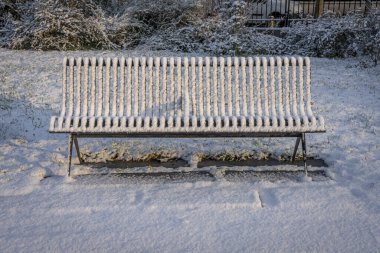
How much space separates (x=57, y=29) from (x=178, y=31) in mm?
3058

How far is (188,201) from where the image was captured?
3.92 meters

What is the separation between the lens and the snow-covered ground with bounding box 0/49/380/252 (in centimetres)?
330

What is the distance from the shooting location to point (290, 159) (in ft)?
16.5

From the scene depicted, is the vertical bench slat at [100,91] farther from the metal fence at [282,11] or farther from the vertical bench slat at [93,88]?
the metal fence at [282,11]

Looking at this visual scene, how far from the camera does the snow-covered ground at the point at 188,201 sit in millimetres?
3305

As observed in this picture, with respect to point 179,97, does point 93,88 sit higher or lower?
higher

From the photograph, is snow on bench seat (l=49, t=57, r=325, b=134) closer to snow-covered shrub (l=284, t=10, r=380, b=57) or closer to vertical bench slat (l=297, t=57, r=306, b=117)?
vertical bench slat (l=297, t=57, r=306, b=117)

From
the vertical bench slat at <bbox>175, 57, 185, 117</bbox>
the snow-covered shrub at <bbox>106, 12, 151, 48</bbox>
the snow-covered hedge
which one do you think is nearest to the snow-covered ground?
the vertical bench slat at <bbox>175, 57, 185, 117</bbox>

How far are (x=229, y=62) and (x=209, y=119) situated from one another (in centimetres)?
79

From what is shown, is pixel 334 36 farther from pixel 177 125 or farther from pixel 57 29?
pixel 177 125

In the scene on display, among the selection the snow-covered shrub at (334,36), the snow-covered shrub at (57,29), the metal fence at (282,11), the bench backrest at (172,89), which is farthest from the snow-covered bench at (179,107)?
the metal fence at (282,11)

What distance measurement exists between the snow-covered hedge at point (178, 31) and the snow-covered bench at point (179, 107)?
631 centimetres

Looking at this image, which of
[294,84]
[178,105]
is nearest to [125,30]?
[178,105]

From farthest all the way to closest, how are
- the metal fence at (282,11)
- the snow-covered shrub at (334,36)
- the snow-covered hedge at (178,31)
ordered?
the metal fence at (282,11)
the snow-covered hedge at (178,31)
the snow-covered shrub at (334,36)
